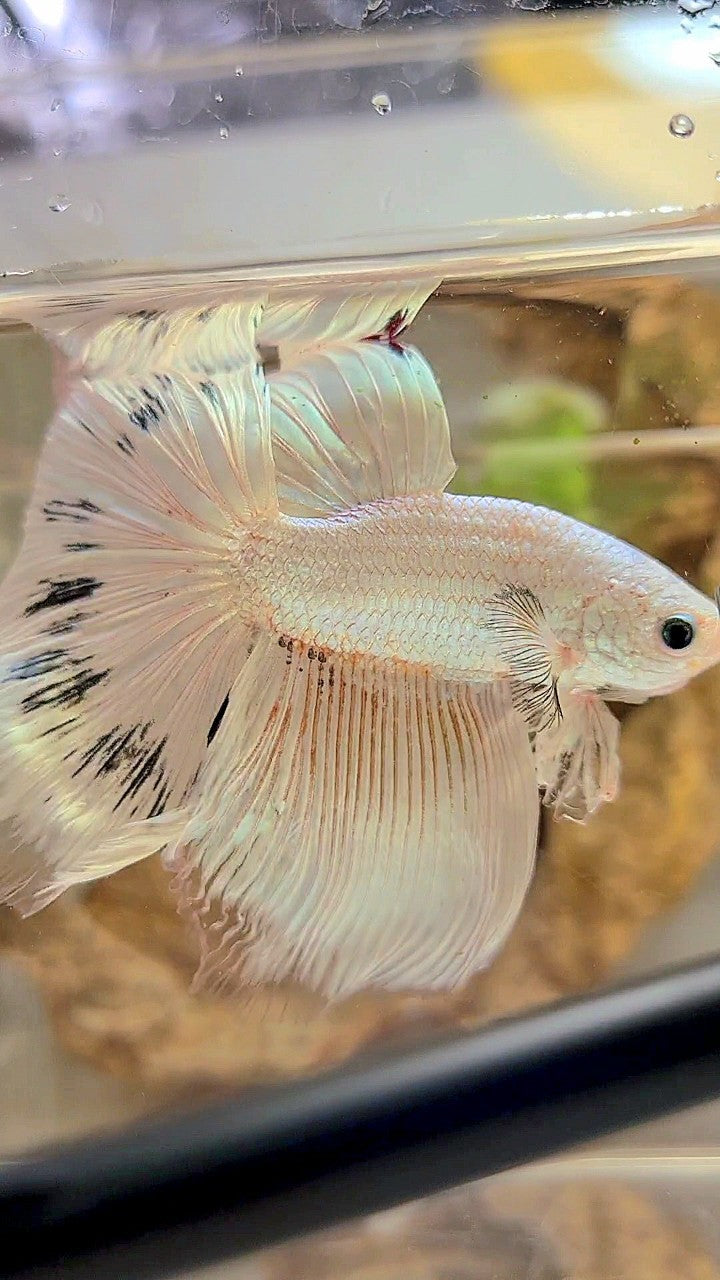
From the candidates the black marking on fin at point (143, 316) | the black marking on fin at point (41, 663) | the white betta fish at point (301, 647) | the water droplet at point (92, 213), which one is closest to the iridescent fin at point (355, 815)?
the white betta fish at point (301, 647)

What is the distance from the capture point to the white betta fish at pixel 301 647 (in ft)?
1.54

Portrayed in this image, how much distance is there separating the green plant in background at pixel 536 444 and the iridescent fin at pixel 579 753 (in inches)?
6.8

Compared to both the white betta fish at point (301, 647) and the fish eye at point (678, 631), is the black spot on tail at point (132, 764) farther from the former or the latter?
the fish eye at point (678, 631)

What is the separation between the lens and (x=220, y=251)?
0.64 m

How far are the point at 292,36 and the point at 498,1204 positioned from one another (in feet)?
3.22

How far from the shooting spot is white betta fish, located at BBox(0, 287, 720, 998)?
469 mm

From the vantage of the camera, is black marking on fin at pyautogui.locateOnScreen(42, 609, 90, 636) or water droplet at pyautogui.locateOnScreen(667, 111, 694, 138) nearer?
black marking on fin at pyautogui.locateOnScreen(42, 609, 90, 636)

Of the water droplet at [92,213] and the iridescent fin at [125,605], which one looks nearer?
the iridescent fin at [125,605]

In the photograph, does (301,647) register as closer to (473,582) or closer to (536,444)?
(473,582)

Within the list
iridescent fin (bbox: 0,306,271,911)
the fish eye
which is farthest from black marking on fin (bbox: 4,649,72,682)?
the fish eye

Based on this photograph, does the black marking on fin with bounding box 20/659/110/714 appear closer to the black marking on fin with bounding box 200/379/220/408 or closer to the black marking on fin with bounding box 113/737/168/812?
Result: the black marking on fin with bounding box 113/737/168/812

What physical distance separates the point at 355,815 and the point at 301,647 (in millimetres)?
118

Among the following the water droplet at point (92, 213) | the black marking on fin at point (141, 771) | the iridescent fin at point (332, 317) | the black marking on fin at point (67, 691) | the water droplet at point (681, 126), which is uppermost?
the water droplet at point (681, 126)

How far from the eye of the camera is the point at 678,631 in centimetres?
46
